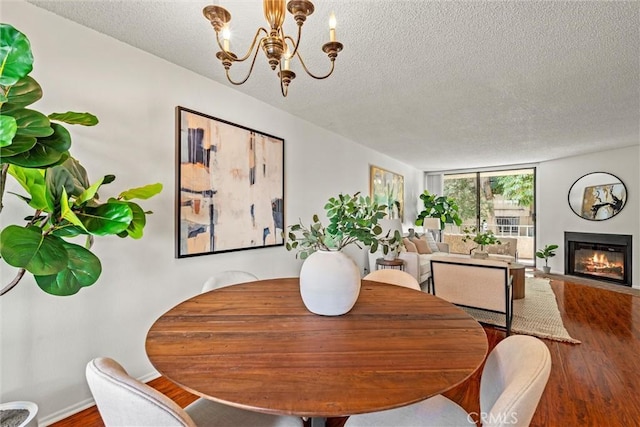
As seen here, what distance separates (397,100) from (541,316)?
301 centimetres

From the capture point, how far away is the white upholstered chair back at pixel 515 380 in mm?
720

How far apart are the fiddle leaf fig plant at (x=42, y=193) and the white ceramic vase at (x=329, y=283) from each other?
0.72 metres

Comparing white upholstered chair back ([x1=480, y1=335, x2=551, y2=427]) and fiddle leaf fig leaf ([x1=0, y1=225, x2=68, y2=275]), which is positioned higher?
fiddle leaf fig leaf ([x1=0, y1=225, x2=68, y2=275])

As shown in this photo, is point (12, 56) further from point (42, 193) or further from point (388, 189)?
point (388, 189)

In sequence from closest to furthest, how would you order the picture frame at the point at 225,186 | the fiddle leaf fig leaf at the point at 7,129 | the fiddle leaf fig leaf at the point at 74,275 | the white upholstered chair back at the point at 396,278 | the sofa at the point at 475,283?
the fiddle leaf fig leaf at the point at 7,129, the fiddle leaf fig leaf at the point at 74,275, the white upholstered chair back at the point at 396,278, the picture frame at the point at 225,186, the sofa at the point at 475,283

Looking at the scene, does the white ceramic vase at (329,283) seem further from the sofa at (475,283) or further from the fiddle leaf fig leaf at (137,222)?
the sofa at (475,283)

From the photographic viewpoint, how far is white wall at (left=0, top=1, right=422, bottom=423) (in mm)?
Result: 1554

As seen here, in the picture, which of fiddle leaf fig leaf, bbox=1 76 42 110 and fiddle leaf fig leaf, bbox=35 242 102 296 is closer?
fiddle leaf fig leaf, bbox=1 76 42 110

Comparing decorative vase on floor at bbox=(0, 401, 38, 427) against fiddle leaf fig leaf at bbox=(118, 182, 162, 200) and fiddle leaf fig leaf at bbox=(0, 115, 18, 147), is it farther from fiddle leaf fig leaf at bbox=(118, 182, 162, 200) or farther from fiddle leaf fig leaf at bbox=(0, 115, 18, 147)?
fiddle leaf fig leaf at bbox=(0, 115, 18, 147)

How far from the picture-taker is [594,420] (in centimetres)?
169

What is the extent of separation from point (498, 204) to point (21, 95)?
8.20 m

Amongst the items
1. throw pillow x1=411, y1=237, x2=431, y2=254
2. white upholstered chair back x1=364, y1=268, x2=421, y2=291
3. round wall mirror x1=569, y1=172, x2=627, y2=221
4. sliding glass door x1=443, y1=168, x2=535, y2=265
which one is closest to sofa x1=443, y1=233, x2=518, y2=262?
sliding glass door x1=443, y1=168, x2=535, y2=265

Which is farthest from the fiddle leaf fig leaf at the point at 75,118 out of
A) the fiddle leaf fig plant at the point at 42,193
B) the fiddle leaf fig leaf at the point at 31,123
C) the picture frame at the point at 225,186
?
the picture frame at the point at 225,186

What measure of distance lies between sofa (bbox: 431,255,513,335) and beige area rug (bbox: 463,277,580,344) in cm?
22
